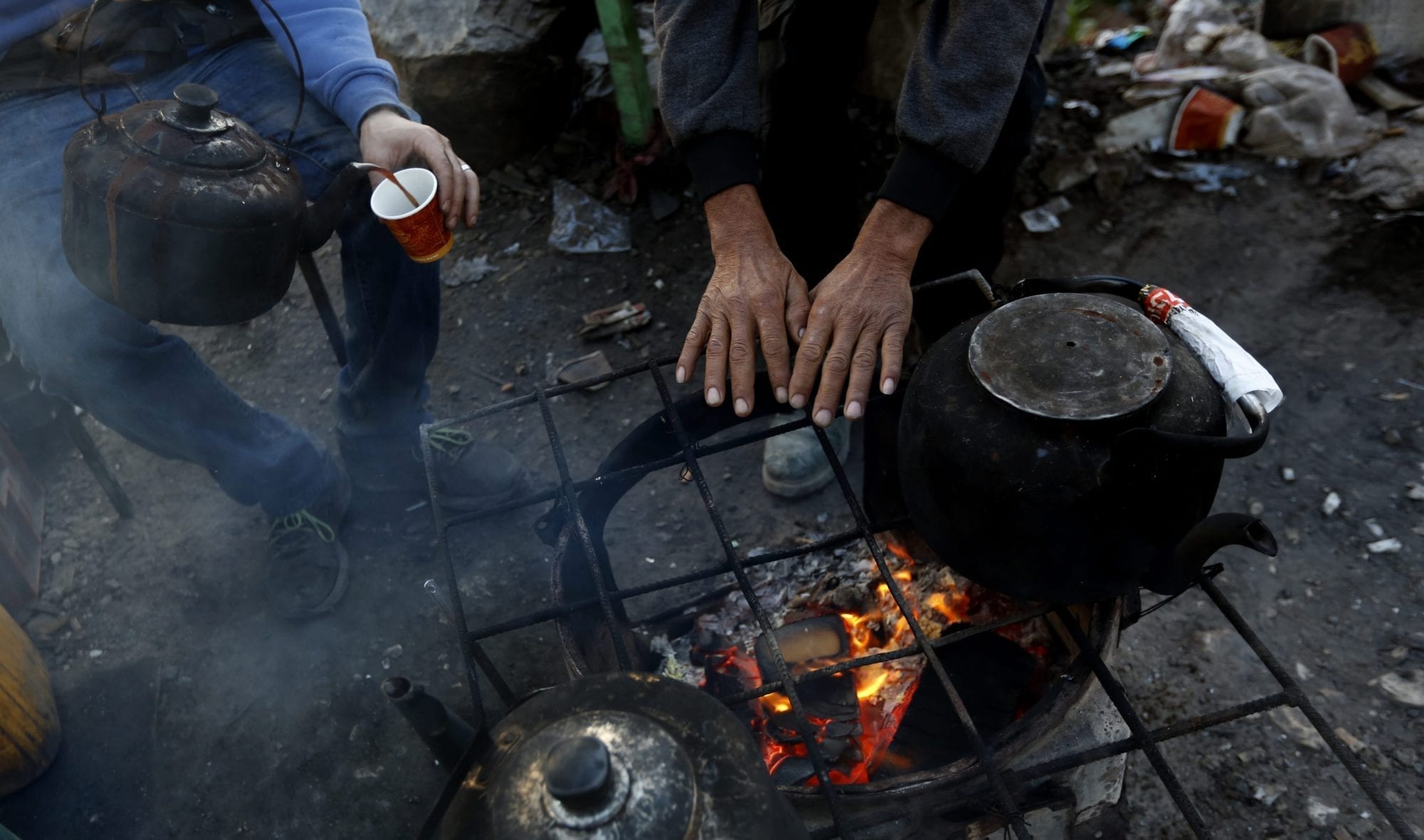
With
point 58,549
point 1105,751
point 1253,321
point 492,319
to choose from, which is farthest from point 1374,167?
point 58,549

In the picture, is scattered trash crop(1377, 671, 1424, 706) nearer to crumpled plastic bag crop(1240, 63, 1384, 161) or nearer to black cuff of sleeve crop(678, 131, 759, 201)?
black cuff of sleeve crop(678, 131, 759, 201)

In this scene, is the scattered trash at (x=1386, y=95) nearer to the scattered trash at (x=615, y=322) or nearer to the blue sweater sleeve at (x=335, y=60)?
the scattered trash at (x=615, y=322)

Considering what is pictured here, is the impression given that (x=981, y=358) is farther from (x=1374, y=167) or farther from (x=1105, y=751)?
(x=1374, y=167)

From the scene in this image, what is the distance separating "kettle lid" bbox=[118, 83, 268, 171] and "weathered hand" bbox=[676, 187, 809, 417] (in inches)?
49.0

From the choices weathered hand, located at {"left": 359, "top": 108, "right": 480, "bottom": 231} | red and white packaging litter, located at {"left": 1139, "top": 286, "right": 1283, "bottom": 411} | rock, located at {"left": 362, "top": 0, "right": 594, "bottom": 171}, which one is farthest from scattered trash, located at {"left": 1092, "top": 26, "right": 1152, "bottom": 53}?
weathered hand, located at {"left": 359, "top": 108, "right": 480, "bottom": 231}

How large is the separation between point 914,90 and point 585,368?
2.11 metres

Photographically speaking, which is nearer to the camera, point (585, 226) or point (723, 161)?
point (723, 161)

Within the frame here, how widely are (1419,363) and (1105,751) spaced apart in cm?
275

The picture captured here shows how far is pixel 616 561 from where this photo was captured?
3137 mm

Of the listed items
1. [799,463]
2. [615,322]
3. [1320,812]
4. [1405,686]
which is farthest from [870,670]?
[615,322]

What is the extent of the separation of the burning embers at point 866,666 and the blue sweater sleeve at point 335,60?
199cm

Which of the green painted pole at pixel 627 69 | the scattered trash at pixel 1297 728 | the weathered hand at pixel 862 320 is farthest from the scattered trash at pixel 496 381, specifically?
the scattered trash at pixel 1297 728

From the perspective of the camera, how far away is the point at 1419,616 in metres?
2.59

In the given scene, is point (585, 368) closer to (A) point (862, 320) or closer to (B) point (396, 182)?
(B) point (396, 182)
